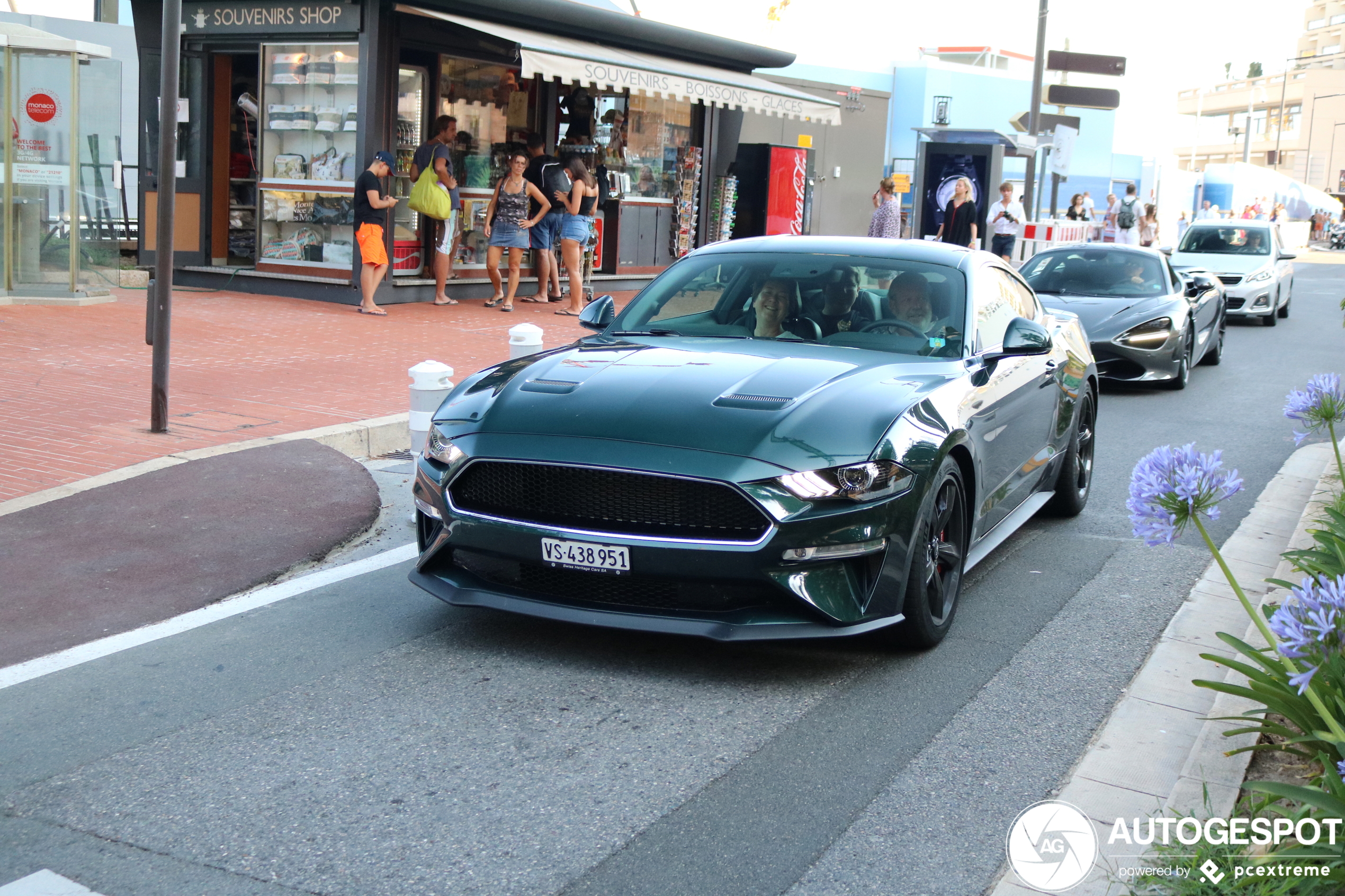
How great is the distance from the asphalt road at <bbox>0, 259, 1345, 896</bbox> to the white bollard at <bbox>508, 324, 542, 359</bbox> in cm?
219

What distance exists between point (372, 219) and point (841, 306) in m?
9.87

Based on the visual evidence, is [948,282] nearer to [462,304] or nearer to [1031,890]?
[1031,890]

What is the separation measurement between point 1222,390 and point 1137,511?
11.4 m

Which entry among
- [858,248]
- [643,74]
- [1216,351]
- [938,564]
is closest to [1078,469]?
[858,248]

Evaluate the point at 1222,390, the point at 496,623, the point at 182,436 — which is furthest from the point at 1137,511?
the point at 1222,390

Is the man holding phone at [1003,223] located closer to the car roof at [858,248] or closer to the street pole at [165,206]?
the street pole at [165,206]

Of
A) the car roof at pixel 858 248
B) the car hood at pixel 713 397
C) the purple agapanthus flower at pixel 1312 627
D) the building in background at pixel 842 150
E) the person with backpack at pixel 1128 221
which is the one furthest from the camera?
the building in background at pixel 842 150

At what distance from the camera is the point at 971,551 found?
5.66 m

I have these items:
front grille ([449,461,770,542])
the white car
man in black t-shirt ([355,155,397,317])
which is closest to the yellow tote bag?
man in black t-shirt ([355,155,397,317])

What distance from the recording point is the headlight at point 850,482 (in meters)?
4.51

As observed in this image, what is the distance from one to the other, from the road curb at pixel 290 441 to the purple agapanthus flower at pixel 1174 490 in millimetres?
5262

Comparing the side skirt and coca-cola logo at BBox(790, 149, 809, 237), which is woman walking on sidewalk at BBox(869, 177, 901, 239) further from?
the side skirt

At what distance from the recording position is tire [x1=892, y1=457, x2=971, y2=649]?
4.86 meters

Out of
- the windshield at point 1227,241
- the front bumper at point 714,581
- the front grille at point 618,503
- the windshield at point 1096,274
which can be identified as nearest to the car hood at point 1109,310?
the windshield at point 1096,274
